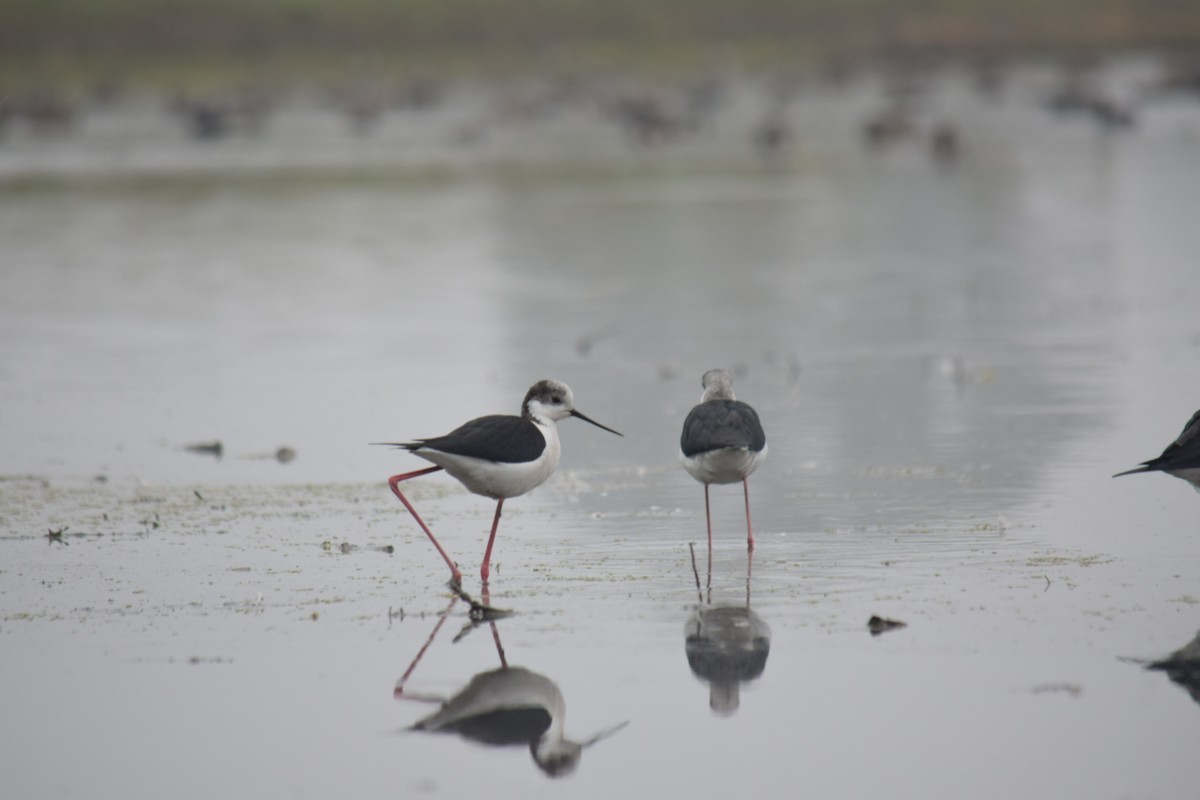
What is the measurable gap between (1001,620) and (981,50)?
78.7m

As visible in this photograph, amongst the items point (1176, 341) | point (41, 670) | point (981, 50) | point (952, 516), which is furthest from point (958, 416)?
point (981, 50)

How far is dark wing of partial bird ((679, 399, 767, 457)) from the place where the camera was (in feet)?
27.3

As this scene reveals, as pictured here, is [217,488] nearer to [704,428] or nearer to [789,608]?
[704,428]

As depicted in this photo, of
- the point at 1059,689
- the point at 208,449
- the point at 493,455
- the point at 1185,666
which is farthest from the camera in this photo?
the point at 208,449

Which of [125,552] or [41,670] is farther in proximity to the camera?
[125,552]

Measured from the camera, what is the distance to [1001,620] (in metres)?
7.19

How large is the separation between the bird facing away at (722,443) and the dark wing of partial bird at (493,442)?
76 centimetres

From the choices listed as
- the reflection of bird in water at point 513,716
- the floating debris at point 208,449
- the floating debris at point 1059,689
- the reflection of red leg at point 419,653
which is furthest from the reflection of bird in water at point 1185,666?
the floating debris at point 208,449

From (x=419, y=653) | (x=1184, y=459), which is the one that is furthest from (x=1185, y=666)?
(x=419, y=653)

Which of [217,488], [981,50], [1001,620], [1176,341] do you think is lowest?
[1001,620]

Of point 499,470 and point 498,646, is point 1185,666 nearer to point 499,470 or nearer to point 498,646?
point 498,646

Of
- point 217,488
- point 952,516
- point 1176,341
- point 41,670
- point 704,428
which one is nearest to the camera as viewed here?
point 41,670

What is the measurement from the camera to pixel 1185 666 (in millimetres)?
6547

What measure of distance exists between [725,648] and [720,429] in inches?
64.0
